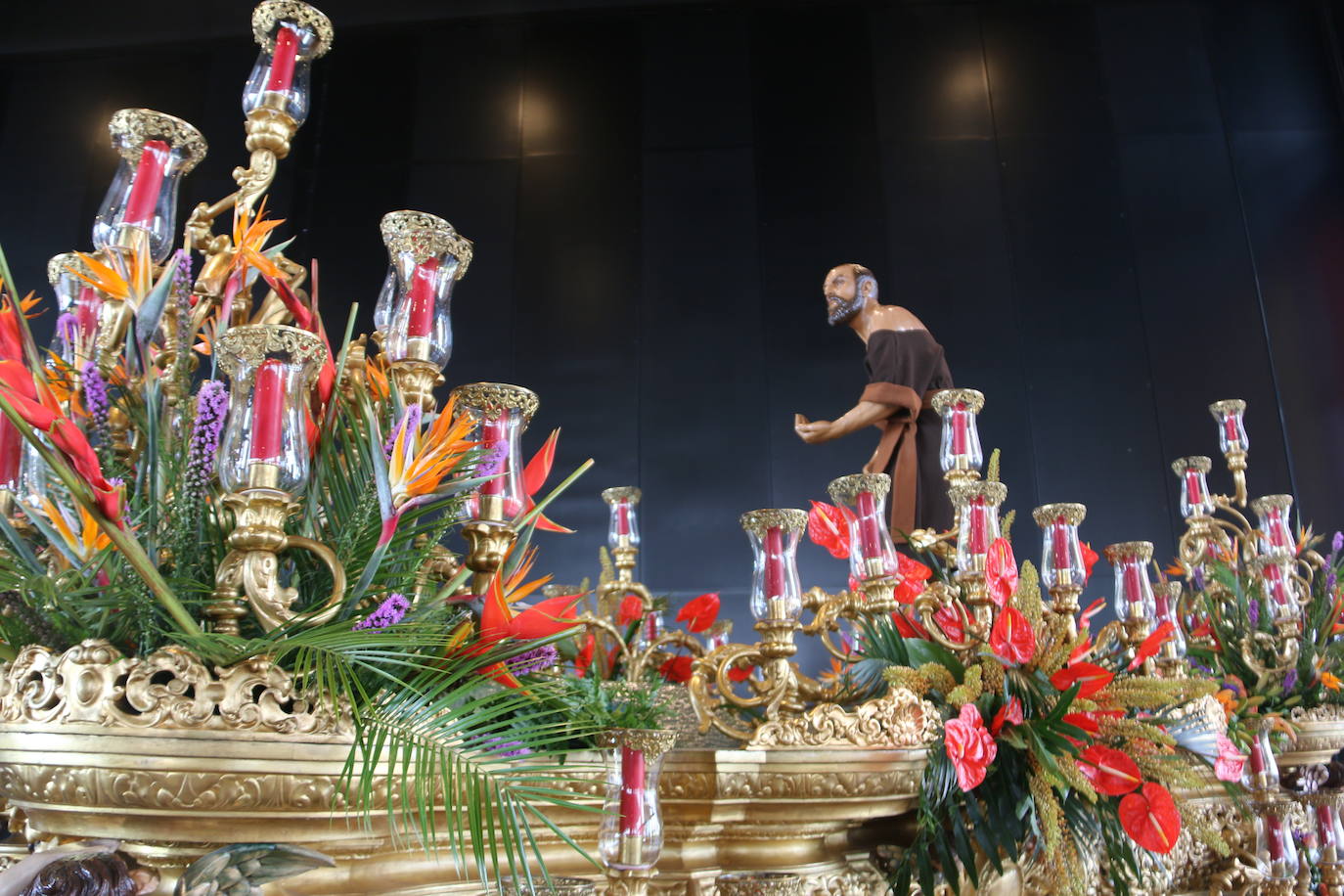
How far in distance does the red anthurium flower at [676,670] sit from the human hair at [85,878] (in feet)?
3.65

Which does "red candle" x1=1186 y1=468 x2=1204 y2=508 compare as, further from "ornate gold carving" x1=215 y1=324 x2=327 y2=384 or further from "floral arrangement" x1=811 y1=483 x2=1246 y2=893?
"ornate gold carving" x1=215 y1=324 x2=327 y2=384

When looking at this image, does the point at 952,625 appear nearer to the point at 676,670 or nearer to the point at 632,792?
the point at 676,670

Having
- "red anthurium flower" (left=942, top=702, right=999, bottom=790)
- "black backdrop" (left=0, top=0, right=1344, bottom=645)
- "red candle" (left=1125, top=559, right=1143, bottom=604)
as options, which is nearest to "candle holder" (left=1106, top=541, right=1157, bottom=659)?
"red candle" (left=1125, top=559, right=1143, bottom=604)

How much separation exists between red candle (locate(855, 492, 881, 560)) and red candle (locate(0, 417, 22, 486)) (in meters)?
1.23

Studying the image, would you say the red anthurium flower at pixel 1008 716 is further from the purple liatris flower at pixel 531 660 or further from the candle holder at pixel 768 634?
the purple liatris flower at pixel 531 660

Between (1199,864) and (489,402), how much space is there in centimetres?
191

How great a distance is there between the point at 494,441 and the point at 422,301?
0.66 feet

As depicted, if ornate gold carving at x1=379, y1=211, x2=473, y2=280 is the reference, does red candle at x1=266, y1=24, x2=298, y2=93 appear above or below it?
above

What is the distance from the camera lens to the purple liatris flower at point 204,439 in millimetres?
984

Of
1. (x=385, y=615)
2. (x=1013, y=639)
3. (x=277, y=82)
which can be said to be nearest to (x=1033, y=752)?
(x=1013, y=639)

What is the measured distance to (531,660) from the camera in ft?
3.42

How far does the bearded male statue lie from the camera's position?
2.75 m

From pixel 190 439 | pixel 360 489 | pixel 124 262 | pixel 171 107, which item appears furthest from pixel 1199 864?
pixel 171 107

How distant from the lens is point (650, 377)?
523 cm
